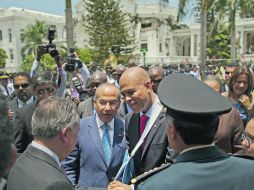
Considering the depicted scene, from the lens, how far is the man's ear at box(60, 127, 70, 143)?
86.4 inches

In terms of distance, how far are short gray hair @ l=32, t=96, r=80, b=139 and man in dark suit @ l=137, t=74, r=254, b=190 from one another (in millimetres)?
737

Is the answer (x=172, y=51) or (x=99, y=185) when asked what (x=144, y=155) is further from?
(x=172, y=51)

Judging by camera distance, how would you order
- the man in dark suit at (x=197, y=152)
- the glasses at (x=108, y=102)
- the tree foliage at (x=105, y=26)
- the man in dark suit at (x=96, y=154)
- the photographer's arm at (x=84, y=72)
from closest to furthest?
the man in dark suit at (x=197, y=152), the man in dark suit at (x=96, y=154), the glasses at (x=108, y=102), the photographer's arm at (x=84, y=72), the tree foliage at (x=105, y=26)

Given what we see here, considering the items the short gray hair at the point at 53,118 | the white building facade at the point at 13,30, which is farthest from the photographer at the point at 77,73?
the white building facade at the point at 13,30

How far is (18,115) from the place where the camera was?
404 centimetres

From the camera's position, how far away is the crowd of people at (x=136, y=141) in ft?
5.49

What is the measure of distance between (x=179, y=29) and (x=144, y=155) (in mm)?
60500

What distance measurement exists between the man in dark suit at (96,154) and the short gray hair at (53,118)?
0.94 meters

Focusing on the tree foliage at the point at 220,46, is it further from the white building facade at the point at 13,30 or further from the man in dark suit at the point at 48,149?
the man in dark suit at the point at 48,149

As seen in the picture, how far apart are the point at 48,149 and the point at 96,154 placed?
107cm

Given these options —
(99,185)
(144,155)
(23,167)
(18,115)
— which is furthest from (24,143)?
(23,167)

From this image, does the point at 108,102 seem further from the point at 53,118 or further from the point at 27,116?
the point at 53,118

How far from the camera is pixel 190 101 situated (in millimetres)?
1706

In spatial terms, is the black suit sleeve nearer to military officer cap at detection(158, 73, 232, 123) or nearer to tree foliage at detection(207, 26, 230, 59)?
military officer cap at detection(158, 73, 232, 123)
